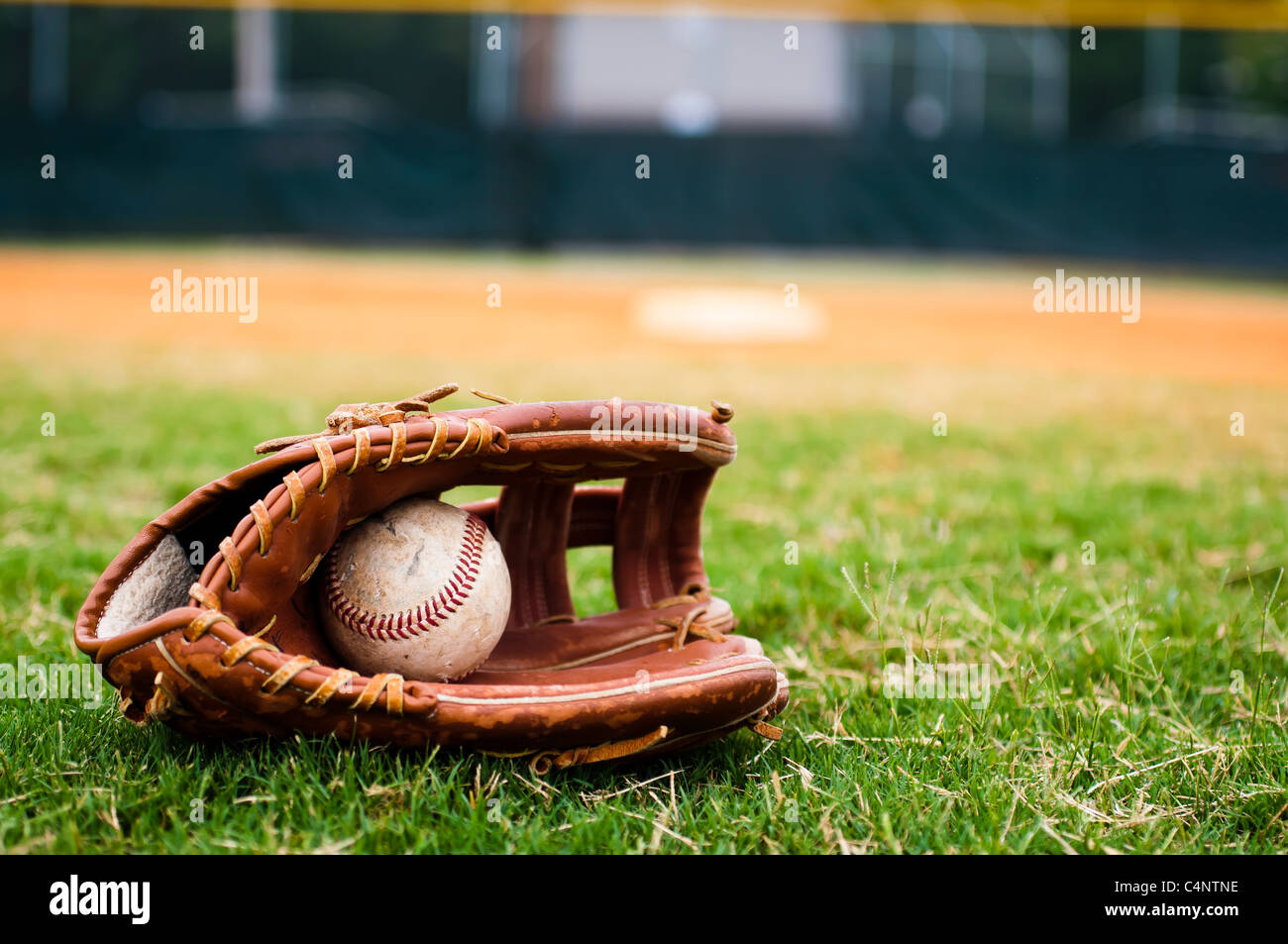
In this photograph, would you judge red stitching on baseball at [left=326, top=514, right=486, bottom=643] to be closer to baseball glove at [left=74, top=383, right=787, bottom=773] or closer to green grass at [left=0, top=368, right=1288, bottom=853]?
baseball glove at [left=74, top=383, right=787, bottom=773]

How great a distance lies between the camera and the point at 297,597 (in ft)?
6.40

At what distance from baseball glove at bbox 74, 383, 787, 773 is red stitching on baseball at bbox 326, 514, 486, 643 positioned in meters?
0.06

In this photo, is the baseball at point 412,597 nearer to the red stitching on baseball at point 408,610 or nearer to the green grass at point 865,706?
the red stitching on baseball at point 408,610

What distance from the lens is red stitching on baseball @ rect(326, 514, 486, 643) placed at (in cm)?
186

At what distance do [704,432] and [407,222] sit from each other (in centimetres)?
1307

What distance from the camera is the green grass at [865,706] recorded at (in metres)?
1.64

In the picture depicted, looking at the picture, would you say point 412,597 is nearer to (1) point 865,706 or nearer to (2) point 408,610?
(2) point 408,610

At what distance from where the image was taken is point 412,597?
6.12 ft

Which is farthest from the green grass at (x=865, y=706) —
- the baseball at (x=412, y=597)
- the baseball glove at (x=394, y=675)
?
the baseball at (x=412, y=597)

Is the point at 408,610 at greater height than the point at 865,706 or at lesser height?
greater

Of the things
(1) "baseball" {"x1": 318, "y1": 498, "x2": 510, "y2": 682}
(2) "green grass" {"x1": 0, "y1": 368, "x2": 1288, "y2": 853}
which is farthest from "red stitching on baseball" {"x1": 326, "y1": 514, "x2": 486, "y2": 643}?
(2) "green grass" {"x1": 0, "y1": 368, "x2": 1288, "y2": 853}

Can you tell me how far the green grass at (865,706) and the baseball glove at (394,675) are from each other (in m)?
0.08

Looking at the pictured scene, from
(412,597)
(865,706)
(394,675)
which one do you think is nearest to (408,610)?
(412,597)

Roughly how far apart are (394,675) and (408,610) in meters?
0.17
